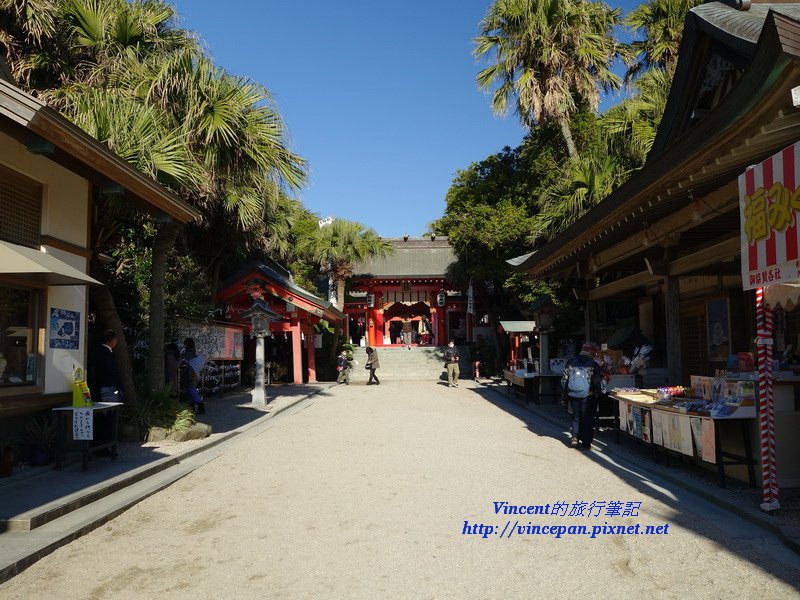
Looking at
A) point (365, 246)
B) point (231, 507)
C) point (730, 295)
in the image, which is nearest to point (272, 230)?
point (365, 246)

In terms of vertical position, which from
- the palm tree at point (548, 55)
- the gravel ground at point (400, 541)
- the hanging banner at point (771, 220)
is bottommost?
the gravel ground at point (400, 541)

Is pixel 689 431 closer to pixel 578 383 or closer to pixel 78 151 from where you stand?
pixel 578 383

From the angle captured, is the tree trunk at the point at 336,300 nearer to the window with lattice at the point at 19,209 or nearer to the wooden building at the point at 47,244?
the wooden building at the point at 47,244

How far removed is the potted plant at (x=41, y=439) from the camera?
7520 millimetres

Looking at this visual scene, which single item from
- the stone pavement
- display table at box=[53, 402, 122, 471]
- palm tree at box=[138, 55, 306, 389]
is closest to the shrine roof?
Answer: palm tree at box=[138, 55, 306, 389]

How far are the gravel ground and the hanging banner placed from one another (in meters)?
2.17

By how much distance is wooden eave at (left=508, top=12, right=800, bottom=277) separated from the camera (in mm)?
4320

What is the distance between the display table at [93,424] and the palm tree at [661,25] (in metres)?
19.1

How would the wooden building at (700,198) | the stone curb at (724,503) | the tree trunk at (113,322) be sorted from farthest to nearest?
the tree trunk at (113,322) < the wooden building at (700,198) < the stone curb at (724,503)

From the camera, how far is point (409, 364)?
1248 inches

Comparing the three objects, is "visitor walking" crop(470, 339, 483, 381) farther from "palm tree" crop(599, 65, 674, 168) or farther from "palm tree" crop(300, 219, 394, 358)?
"palm tree" crop(599, 65, 674, 168)

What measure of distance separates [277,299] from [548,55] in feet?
43.6

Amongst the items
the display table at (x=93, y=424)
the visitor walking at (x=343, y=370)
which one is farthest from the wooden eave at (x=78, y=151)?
the visitor walking at (x=343, y=370)

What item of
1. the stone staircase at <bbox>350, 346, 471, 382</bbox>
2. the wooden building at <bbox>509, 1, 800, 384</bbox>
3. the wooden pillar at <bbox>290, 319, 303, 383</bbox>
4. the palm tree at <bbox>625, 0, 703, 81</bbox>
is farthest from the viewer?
the stone staircase at <bbox>350, 346, 471, 382</bbox>
